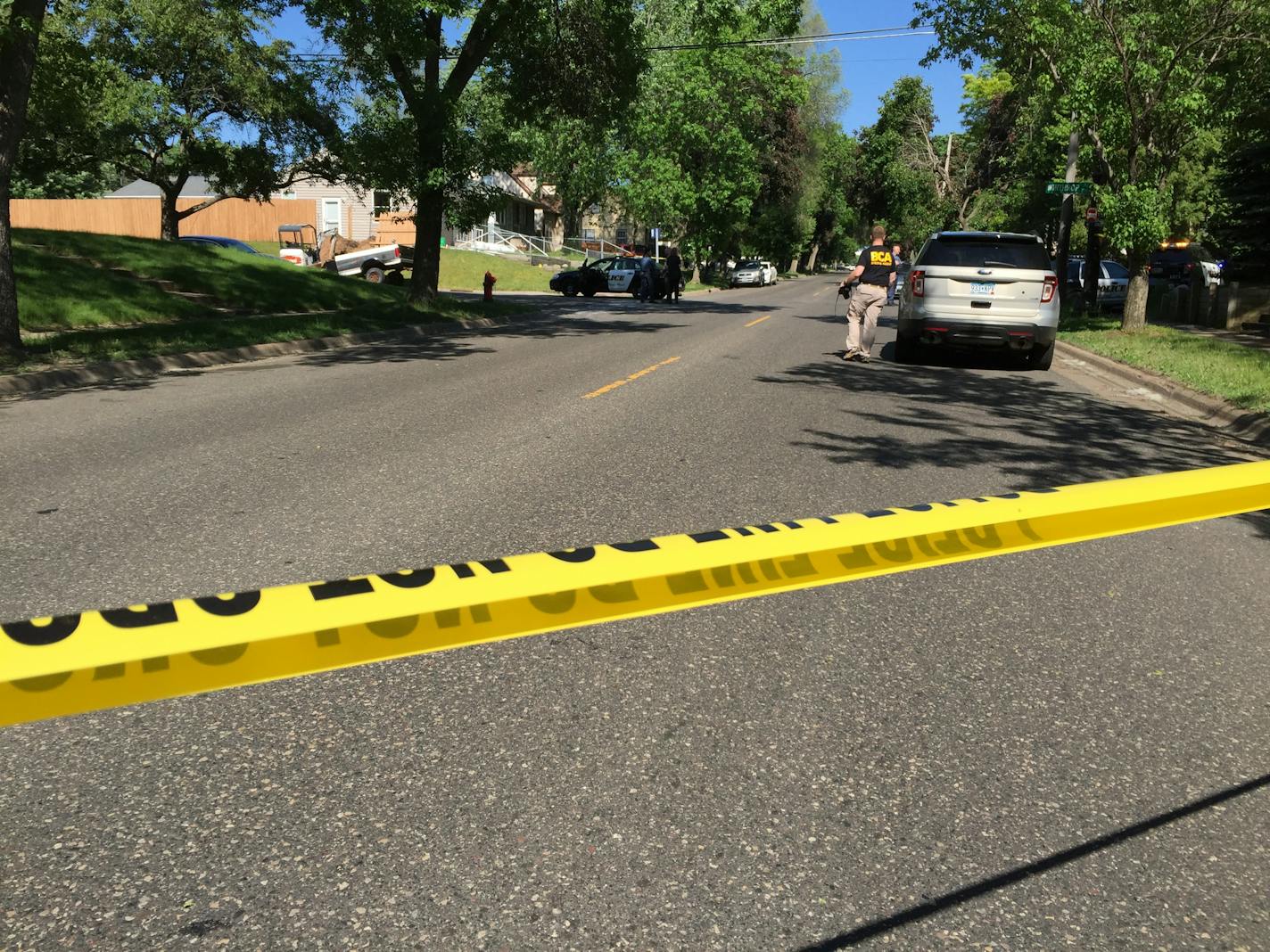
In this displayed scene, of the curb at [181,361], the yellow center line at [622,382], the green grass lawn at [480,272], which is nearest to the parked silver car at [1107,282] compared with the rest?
the yellow center line at [622,382]

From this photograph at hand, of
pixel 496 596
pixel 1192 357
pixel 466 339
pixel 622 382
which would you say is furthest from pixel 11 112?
pixel 1192 357

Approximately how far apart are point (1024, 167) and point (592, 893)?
58344mm

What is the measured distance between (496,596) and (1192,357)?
1574 cm

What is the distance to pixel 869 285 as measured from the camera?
14.2 m

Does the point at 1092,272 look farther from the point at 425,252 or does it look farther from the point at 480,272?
the point at 480,272

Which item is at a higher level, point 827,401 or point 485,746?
point 827,401

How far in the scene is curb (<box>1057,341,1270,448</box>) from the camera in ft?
31.4

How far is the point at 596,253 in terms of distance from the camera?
204 ft

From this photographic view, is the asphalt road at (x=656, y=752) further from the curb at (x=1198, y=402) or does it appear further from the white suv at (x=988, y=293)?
the white suv at (x=988, y=293)

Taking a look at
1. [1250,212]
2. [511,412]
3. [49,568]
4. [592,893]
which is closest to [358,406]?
[511,412]

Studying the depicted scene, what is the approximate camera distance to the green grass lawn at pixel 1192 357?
11.5 metres

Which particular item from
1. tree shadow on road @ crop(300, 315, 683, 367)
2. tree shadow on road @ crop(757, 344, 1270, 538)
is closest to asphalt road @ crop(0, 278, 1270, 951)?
tree shadow on road @ crop(757, 344, 1270, 538)

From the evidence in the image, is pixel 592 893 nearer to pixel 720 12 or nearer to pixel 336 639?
pixel 336 639

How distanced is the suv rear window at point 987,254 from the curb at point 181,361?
8.97m
